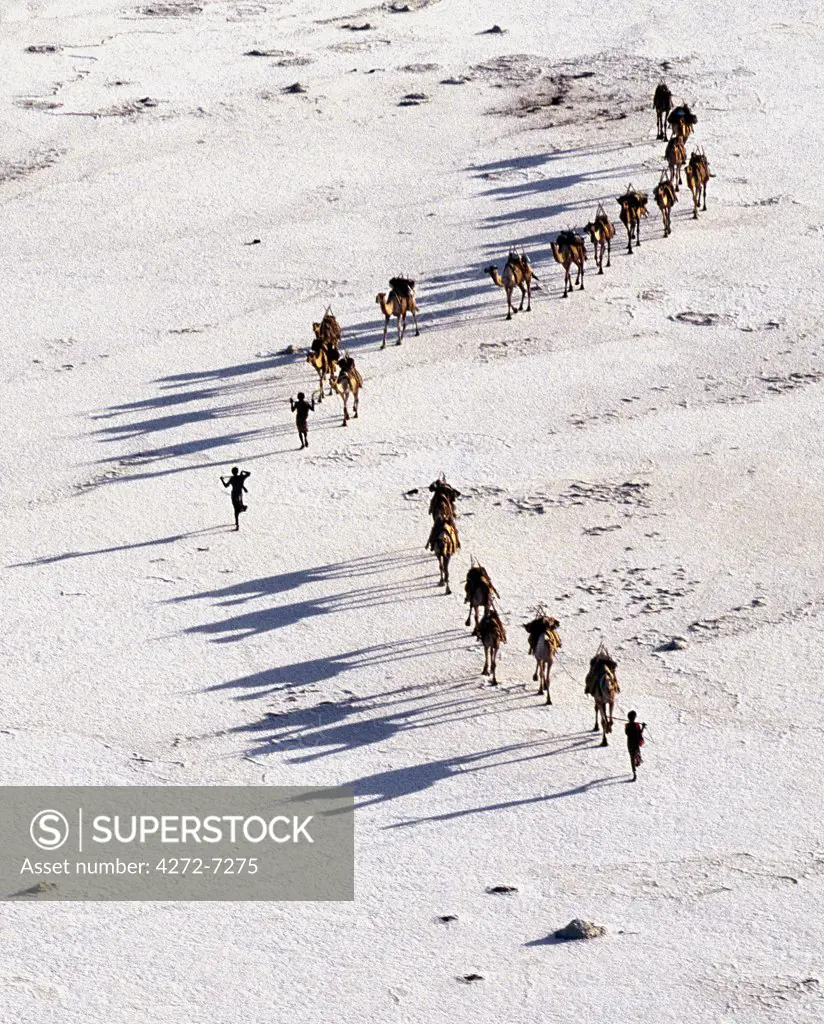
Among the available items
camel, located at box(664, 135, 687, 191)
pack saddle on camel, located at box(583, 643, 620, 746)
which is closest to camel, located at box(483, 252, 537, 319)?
camel, located at box(664, 135, 687, 191)

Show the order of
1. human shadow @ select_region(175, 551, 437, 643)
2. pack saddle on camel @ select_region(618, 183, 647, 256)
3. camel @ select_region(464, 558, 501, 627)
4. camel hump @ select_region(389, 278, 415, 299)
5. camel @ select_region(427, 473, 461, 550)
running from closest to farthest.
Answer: camel @ select_region(464, 558, 501, 627)
human shadow @ select_region(175, 551, 437, 643)
camel @ select_region(427, 473, 461, 550)
camel hump @ select_region(389, 278, 415, 299)
pack saddle on camel @ select_region(618, 183, 647, 256)

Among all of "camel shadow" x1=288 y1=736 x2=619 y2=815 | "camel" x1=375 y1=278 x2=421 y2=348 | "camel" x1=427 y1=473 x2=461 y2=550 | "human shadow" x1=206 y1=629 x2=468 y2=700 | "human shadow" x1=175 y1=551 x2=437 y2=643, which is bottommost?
"camel shadow" x1=288 y1=736 x2=619 y2=815

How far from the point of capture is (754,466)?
2850cm

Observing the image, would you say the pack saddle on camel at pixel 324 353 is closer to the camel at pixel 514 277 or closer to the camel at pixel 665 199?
the camel at pixel 514 277

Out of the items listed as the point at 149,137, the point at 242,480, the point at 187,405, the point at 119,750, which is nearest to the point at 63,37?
the point at 149,137

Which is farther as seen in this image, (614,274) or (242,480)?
(614,274)

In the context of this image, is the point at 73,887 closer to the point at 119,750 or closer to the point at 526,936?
the point at 119,750

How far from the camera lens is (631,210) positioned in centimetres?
3481

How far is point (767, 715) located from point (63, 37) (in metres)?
30.0

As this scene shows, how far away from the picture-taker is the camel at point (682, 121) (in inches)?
1511

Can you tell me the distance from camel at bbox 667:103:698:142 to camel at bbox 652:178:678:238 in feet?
8.82

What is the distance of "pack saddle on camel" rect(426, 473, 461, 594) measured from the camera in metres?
25.0

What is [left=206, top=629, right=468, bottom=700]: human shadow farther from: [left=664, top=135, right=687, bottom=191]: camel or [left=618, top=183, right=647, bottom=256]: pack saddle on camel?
[left=664, top=135, right=687, bottom=191]: camel

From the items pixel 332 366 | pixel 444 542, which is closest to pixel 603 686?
pixel 444 542
